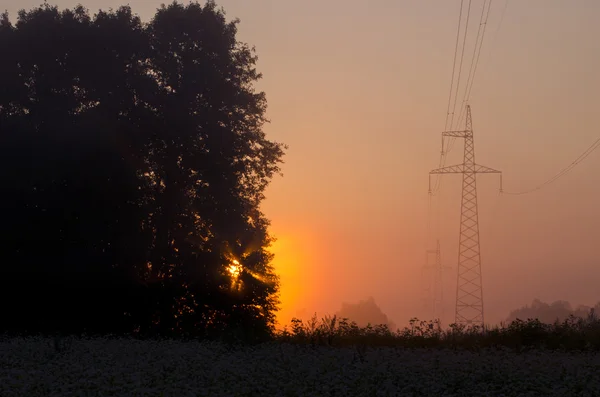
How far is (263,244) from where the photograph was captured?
119ft

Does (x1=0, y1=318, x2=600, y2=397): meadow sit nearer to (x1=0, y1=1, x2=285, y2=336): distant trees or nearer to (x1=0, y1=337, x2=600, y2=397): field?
(x1=0, y1=337, x2=600, y2=397): field

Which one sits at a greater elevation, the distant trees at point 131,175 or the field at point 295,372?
the distant trees at point 131,175

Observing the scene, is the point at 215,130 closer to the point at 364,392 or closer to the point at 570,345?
the point at 570,345

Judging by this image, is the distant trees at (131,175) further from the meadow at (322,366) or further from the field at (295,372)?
the field at (295,372)

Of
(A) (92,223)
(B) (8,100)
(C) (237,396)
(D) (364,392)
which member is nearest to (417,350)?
(D) (364,392)

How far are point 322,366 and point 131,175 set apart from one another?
18888 mm

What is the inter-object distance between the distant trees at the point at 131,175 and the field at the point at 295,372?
34.8ft

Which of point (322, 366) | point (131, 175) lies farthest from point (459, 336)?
point (131, 175)

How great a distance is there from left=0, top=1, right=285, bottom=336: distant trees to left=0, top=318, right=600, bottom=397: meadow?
8.80 meters

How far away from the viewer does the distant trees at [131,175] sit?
31.4 m

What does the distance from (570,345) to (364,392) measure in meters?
10.3

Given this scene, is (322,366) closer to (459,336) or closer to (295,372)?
(295,372)

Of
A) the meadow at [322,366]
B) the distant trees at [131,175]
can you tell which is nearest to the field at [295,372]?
the meadow at [322,366]

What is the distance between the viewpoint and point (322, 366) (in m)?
15.8
